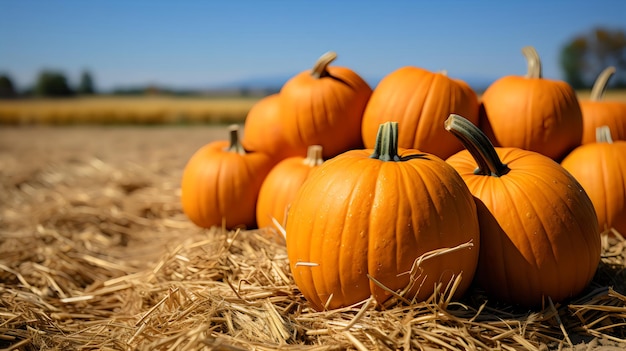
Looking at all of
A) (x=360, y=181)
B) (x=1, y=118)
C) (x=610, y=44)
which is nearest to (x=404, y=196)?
(x=360, y=181)

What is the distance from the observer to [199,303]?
7.11 ft

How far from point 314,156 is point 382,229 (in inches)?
60.1

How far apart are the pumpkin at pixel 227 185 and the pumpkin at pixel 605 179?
2.17 m

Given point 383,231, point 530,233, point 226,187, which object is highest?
point 383,231

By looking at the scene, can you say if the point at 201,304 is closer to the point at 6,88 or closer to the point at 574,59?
the point at 6,88

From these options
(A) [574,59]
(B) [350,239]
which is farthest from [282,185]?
(A) [574,59]

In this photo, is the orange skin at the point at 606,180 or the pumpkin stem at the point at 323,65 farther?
the pumpkin stem at the point at 323,65

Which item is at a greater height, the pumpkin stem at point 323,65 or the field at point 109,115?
the pumpkin stem at point 323,65

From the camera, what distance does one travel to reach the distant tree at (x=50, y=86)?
46.3 meters

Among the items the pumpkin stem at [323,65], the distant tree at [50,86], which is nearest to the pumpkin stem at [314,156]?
the pumpkin stem at [323,65]

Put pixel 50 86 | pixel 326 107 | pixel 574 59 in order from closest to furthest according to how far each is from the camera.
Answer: pixel 326 107 → pixel 50 86 → pixel 574 59

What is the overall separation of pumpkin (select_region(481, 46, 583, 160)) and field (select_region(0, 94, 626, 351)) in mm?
718

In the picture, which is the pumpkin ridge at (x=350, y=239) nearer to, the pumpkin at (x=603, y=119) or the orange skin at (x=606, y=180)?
the orange skin at (x=606, y=180)

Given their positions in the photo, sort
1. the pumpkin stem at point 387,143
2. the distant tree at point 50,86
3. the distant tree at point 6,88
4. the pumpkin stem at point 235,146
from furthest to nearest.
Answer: the distant tree at point 50,86 < the distant tree at point 6,88 < the pumpkin stem at point 235,146 < the pumpkin stem at point 387,143
